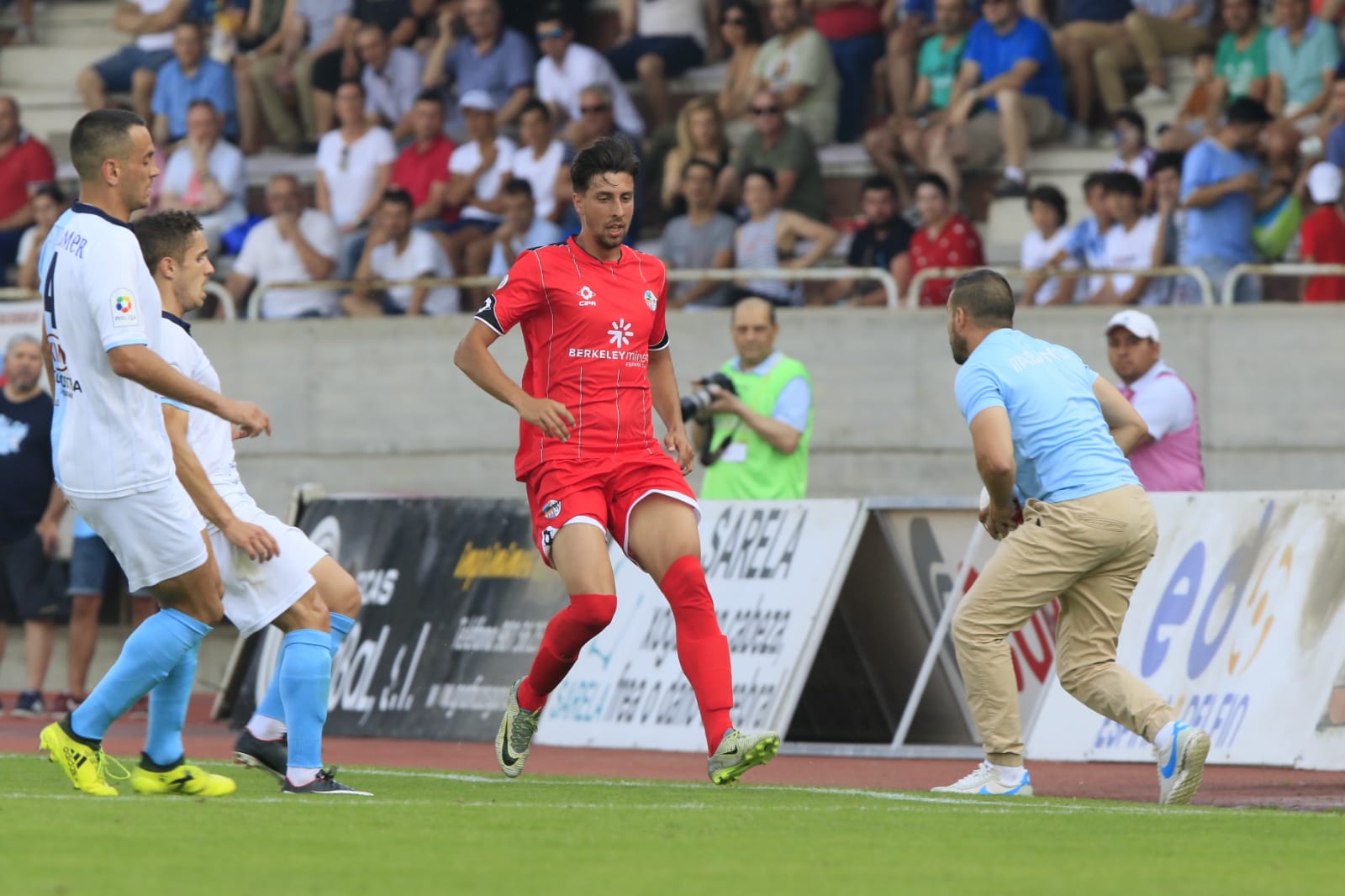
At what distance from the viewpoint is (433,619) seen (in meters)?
13.9

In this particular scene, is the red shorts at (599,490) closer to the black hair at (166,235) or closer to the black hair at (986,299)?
the black hair at (986,299)

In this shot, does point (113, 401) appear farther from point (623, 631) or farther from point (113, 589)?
point (113, 589)

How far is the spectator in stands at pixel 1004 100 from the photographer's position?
1673 cm

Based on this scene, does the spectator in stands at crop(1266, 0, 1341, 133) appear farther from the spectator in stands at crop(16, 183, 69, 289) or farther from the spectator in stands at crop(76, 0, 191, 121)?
the spectator in stands at crop(76, 0, 191, 121)

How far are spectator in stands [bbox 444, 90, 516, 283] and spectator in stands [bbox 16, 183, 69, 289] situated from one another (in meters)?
3.34

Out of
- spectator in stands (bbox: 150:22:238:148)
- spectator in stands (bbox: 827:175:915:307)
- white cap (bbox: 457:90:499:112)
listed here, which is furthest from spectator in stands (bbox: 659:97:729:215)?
spectator in stands (bbox: 150:22:238:148)

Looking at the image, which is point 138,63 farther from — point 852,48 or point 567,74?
point 852,48

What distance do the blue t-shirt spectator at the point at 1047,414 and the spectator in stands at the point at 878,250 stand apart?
6.92 m

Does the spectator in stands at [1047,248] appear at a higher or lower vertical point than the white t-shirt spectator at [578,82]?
lower

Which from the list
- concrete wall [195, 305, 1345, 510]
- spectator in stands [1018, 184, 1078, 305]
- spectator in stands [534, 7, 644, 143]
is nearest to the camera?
concrete wall [195, 305, 1345, 510]

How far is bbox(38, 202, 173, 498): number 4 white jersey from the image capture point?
7.46m

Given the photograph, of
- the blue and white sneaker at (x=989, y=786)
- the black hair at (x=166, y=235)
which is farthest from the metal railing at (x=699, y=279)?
the black hair at (x=166, y=235)

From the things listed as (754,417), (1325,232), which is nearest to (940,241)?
(1325,232)

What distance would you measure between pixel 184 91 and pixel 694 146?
17.3ft
